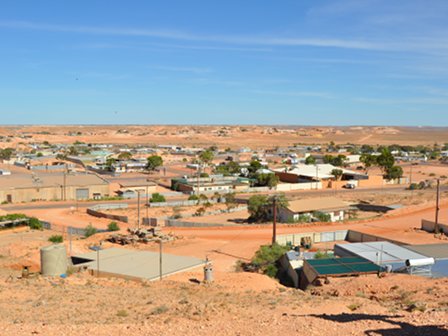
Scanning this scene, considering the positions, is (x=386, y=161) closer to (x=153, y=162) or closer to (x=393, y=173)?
(x=393, y=173)

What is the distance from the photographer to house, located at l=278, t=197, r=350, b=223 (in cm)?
4434

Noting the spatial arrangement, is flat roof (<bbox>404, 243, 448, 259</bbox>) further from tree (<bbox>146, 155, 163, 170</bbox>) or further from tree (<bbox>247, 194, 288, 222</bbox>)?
tree (<bbox>146, 155, 163, 170</bbox>)

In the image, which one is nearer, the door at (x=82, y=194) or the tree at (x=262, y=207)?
the tree at (x=262, y=207)

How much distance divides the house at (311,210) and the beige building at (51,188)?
27.2 meters

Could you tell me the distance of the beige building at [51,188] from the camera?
58.2 metres

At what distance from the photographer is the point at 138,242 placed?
36.6m

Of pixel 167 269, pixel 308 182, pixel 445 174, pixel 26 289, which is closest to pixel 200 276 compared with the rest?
pixel 167 269

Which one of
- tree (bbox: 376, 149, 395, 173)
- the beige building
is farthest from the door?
tree (bbox: 376, 149, 395, 173)

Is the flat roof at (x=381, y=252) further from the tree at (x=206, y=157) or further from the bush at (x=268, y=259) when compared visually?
the tree at (x=206, y=157)

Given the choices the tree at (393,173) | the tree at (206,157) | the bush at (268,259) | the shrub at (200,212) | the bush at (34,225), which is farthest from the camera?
the tree at (206,157)

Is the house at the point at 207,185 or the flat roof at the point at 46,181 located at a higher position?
the flat roof at the point at 46,181

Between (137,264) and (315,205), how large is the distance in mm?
24431

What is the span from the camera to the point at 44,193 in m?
59.8

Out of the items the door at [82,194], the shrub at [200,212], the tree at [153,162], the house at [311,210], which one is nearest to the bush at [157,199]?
the shrub at [200,212]
